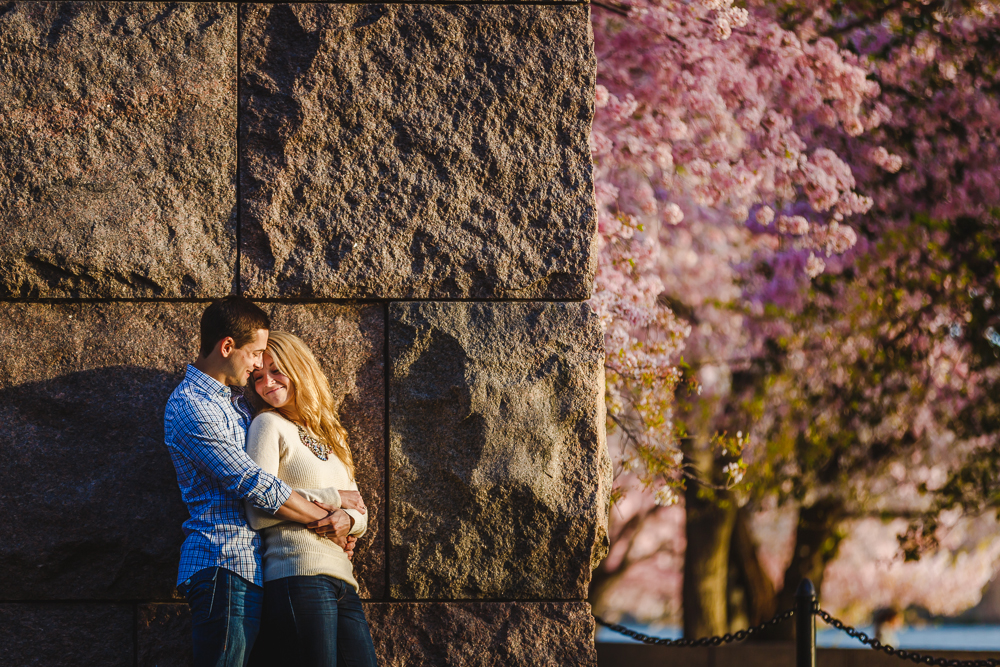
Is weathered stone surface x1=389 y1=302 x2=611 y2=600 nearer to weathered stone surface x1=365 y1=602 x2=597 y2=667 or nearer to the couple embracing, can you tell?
weathered stone surface x1=365 y1=602 x2=597 y2=667

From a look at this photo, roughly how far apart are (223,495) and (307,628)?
54 centimetres

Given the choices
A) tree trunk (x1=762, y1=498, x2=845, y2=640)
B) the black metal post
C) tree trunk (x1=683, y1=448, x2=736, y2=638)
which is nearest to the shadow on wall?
the black metal post

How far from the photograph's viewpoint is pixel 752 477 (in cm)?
754

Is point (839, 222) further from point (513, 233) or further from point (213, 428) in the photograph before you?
point (213, 428)

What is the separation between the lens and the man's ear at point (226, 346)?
2.98 meters

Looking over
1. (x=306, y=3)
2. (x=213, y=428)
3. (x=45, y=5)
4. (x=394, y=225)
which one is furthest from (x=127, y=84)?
(x=213, y=428)

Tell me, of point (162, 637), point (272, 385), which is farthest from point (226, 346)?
point (162, 637)

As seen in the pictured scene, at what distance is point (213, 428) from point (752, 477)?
5.78m

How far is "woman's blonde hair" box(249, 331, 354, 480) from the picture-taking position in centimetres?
315

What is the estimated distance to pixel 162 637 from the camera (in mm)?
3330

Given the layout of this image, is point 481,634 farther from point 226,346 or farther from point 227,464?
point 226,346

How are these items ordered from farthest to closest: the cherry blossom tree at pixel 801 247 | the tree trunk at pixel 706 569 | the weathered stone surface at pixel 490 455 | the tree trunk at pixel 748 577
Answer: the tree trunk at pixel 748 577 → the tree trunk at pixel 706 569 → the cherry blossom tree at pixel 801 247 → the weathered stone surface at pixel 490 455

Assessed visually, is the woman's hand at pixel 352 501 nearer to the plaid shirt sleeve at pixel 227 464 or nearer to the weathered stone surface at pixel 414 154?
the plaid shirt sleeve at pixel 227 464

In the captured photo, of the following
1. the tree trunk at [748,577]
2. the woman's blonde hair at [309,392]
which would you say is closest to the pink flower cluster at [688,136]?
the woman's blonde hair at [309,392]
